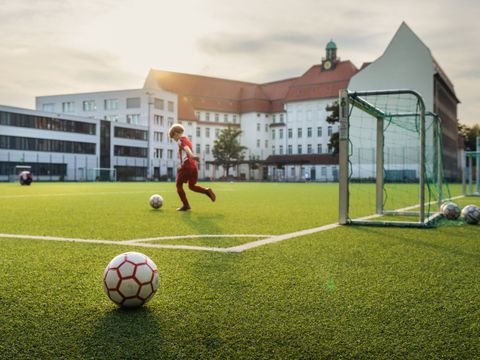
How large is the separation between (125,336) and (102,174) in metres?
70.3

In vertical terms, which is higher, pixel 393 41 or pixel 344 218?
pixel 393 41

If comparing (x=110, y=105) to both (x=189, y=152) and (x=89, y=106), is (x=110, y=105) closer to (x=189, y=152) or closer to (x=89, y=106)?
(x=89, y=106)

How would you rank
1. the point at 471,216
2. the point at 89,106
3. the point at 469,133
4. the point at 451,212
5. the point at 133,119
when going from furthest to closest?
the point at 469,133, the point at 89,106, the point at 133,119, the point at 451,212, the point at 471,216

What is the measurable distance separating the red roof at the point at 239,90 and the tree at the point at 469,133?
35319 millimetres

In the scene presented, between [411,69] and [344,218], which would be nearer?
[344,218]

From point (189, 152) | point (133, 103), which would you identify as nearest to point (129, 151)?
point (133, 103)

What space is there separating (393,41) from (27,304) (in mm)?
62841

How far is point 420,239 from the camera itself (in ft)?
23.3

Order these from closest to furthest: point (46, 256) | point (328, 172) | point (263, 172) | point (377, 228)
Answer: point (46, 256) < point (377, 228) < point (328, 172) < point (263, 172)

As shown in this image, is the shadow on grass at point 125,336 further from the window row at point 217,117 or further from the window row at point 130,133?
the window row at point 217,117

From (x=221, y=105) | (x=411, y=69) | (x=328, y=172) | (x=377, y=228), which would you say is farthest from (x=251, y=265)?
(x=221, y=105)

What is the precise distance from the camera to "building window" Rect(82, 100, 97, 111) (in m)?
82.5

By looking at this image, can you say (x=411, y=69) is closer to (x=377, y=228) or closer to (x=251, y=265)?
(x=377, y=228)

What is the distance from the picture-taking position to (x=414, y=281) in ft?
14.1
